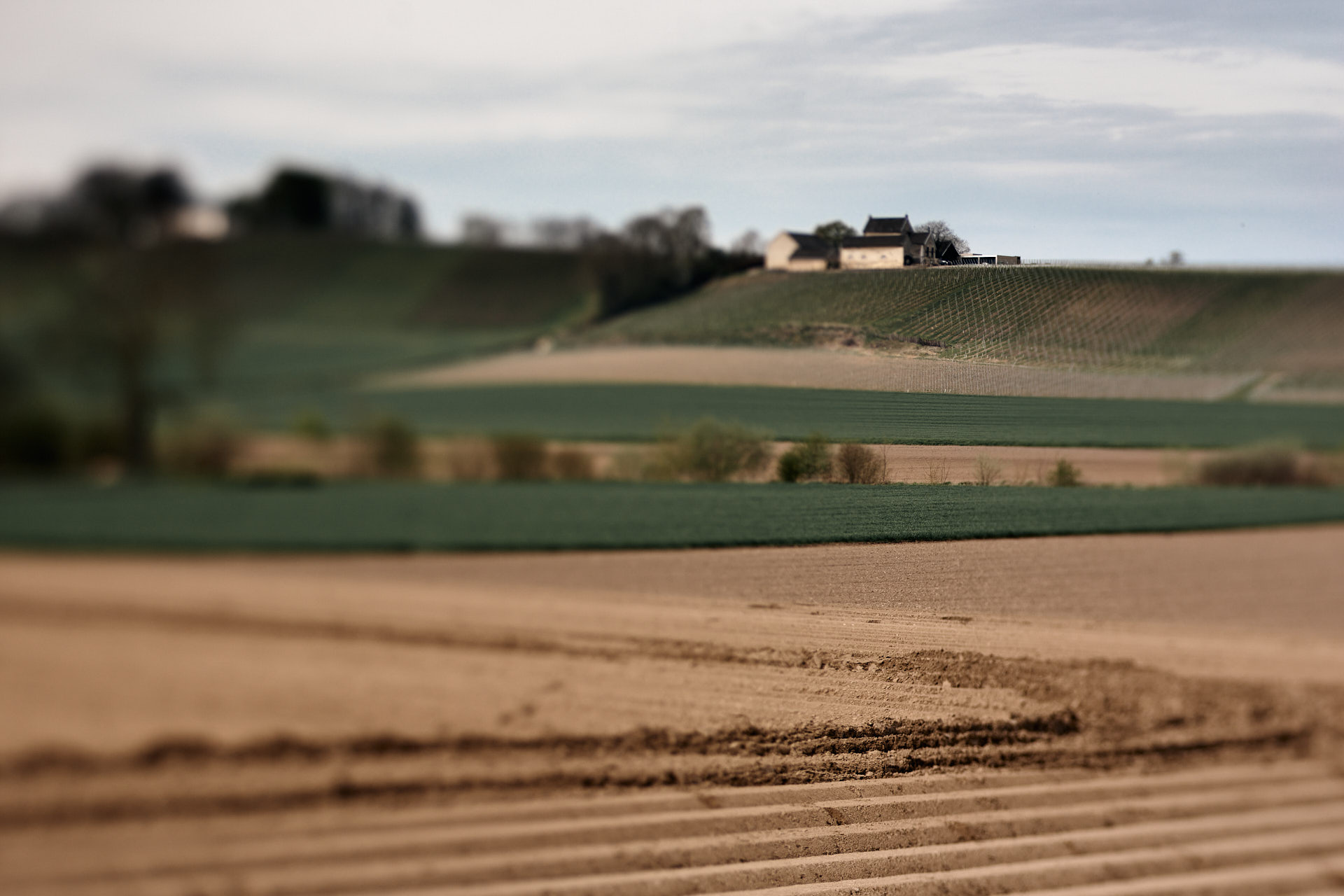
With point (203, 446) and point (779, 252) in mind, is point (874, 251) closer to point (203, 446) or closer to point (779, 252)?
point (779, 252)

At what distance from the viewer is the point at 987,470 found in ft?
7.72

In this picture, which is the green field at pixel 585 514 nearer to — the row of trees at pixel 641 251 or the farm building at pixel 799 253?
the row of trees at pixel 641 251

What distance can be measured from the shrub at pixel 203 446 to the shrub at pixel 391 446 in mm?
236

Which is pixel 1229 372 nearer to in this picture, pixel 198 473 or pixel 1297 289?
pixel 1297 289

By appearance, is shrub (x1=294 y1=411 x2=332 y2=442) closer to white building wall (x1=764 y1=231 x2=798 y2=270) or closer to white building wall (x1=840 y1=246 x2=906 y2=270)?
white building wall (x1=764 y1=231 x2=798 y2=270)

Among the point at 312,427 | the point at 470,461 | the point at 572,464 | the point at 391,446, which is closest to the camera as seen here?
the point at 312,427

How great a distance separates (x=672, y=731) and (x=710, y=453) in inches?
58.2

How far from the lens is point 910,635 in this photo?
8.38 ft

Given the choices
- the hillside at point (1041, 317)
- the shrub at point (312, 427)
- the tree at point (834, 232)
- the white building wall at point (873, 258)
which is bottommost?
the shrub at point (312, 427)

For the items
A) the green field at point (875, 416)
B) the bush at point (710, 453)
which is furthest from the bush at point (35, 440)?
the bush at point (710, 453)

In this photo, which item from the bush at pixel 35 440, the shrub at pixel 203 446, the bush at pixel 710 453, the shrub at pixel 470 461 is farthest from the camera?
the bush at pixel 710 453

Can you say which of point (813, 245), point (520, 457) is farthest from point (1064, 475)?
point (520, 457)

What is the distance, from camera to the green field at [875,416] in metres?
1.79

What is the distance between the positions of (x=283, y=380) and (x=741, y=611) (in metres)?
1.72
